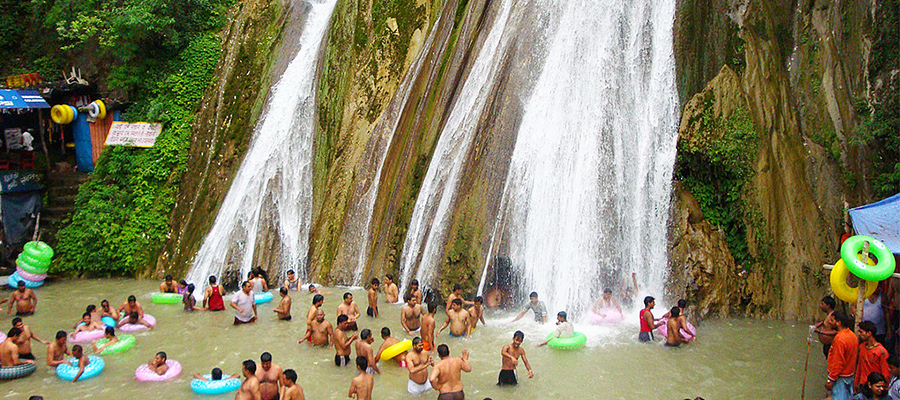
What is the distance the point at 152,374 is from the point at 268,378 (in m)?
2.48

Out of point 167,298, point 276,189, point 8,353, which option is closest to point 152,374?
point 8,353

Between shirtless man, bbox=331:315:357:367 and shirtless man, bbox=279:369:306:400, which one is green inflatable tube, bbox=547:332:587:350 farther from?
shirtless man, bbox=279:369:306:400

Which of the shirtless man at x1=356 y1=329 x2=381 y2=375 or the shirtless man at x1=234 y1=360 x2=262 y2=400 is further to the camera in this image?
the shirtless man at x1=356 y1=329 x2=381 y2=375

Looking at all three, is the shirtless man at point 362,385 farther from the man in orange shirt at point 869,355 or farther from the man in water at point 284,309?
the man in orange shirt at point 869,355

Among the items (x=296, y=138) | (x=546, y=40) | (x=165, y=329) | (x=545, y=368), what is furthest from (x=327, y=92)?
(x=545, y=368)

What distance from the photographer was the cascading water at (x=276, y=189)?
54.6 feet

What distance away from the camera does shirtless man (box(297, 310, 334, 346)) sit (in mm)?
11062

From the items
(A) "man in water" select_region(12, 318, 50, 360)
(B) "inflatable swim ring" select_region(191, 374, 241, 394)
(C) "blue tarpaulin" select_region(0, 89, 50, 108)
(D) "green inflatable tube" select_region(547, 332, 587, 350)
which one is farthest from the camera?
(C) "blue tarpaulin" select_region(0, 89, 50, 108)

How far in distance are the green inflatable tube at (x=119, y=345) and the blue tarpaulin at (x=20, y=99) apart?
36.9ft

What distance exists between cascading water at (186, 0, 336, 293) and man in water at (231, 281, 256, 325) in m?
3.64

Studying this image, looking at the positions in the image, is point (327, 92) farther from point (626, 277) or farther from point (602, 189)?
point (626, 277)

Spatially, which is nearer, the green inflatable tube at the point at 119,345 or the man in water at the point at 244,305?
the green inflatable tube at the point at 119,345

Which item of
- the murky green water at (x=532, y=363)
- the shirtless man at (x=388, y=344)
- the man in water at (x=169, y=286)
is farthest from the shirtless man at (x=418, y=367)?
the man in water at (x=169, y=286)

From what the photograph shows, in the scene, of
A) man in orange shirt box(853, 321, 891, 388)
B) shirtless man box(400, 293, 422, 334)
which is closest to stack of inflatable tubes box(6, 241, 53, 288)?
shirtless man box(400, 293, 422, 334)
